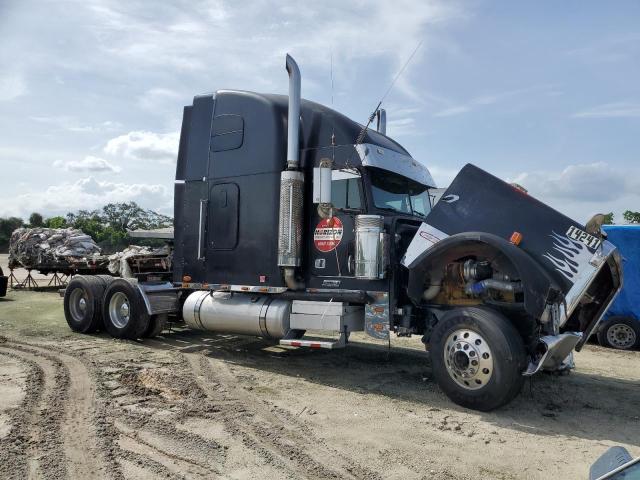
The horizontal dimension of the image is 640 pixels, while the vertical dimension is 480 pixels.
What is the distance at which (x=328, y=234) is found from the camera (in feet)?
23.7

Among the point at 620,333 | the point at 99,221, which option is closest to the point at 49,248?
the point at 620,333

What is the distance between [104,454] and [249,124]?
5167mm

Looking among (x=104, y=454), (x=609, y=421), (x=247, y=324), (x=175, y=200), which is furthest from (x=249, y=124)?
(x=609, y=421)

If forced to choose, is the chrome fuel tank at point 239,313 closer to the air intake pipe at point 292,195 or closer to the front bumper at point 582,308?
the air intake pipe at point 292,195

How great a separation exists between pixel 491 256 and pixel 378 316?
165 centimetres

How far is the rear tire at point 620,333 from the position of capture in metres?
10.1

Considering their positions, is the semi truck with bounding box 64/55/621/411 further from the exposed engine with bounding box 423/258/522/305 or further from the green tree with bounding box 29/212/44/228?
the green tree with bounding box 29/212/44/228

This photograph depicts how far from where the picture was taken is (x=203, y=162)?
8492mm

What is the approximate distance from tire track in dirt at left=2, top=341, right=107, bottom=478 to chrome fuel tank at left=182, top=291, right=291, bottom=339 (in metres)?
1.82

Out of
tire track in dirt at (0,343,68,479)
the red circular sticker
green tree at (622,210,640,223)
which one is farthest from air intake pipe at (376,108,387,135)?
green tree at (622,210,640,223)

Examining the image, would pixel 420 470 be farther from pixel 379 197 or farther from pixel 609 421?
pixel 379 197

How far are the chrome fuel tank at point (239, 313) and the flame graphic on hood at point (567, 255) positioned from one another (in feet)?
11.8

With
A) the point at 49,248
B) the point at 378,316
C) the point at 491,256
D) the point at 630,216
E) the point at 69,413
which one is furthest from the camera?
the point at 630,216

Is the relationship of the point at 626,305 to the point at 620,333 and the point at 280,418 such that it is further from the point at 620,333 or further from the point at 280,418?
the point at 280,418
